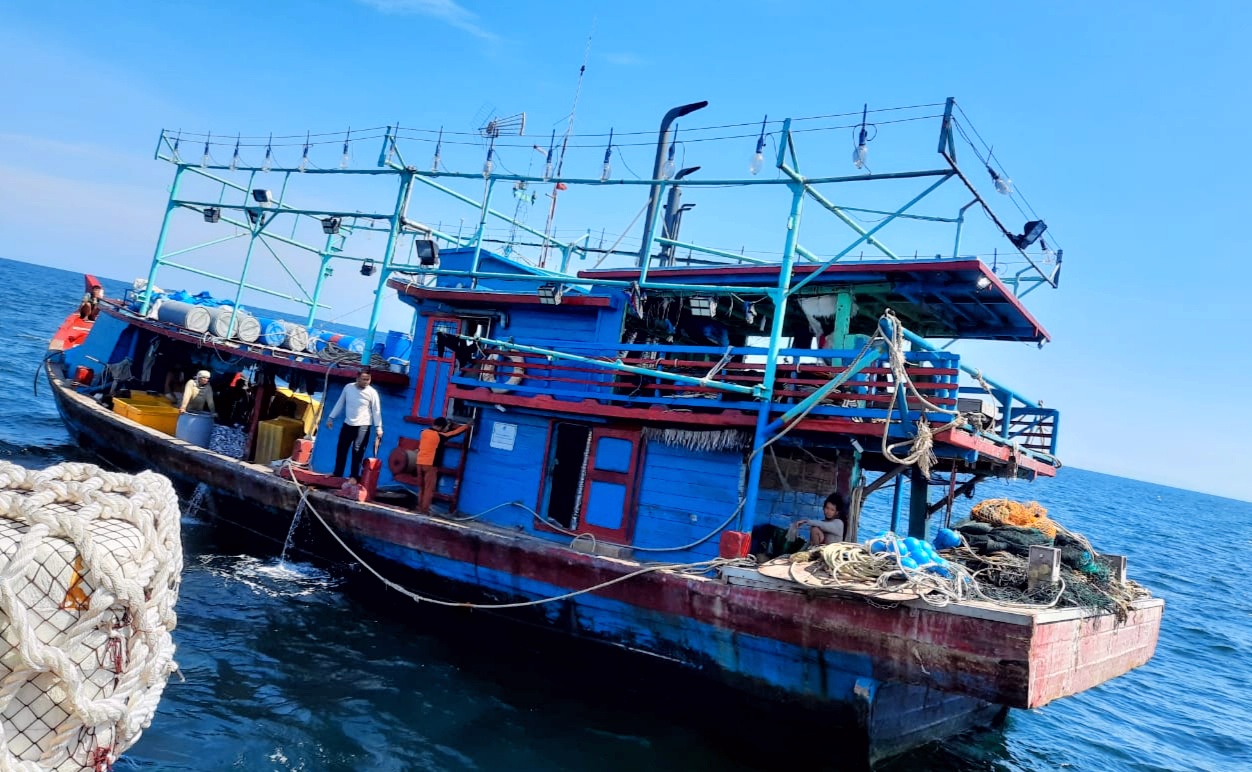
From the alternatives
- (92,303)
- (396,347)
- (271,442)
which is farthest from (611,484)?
(92,303)

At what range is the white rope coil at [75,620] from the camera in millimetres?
2947

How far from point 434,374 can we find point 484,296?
5.63 ft

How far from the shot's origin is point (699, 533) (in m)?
10.5

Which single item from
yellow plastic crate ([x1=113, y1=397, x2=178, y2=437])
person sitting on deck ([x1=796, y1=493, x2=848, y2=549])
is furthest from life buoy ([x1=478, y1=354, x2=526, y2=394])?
yellow plastic crate ([x1=113, y1=397, x2=178, y2=437])

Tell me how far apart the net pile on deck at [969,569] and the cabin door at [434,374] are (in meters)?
7.18

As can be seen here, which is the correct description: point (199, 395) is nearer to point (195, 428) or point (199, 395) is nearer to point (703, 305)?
point (195, 428)

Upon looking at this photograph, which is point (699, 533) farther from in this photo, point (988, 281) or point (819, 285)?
point (988, 281)

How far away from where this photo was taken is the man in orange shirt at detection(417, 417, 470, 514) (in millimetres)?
12203

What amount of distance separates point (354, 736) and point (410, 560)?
176 inches

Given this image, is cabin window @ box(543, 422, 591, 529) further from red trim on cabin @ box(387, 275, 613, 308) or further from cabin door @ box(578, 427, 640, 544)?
red trim on cabin @ box(387, 275, 613, 308)

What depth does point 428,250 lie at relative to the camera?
14.9 metres

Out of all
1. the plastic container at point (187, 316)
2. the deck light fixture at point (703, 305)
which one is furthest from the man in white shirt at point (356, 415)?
the plastic container at point (187, 316)

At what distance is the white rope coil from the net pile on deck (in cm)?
597

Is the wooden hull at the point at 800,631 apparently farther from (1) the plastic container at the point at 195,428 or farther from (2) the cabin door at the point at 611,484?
(1) the plastic container at the point at 195,428
